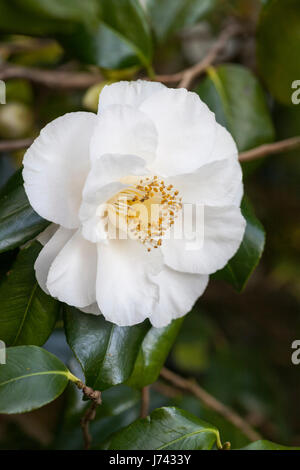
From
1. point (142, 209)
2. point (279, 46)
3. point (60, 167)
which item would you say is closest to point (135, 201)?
point (142, 209)

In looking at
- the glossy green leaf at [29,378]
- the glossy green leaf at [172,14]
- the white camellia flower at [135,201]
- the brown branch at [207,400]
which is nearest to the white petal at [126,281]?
the white camellia flower at [135,201]

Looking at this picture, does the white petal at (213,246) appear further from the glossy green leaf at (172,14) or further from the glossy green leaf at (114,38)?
the glossy green leaf at (172,14)

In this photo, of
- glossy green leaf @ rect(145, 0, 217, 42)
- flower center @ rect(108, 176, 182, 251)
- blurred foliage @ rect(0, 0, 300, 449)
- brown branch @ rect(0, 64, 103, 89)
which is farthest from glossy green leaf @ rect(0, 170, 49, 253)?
glossy green leaf @ rect(145, 0, 217, 42)

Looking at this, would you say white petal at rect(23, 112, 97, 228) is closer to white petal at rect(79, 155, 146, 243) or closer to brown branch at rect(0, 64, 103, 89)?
white petal at rect(79, 155, 146, 243)

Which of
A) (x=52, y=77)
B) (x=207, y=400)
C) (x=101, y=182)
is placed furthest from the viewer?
(x=52, y=77)

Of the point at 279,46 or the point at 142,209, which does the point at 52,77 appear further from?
the point at 142,209
